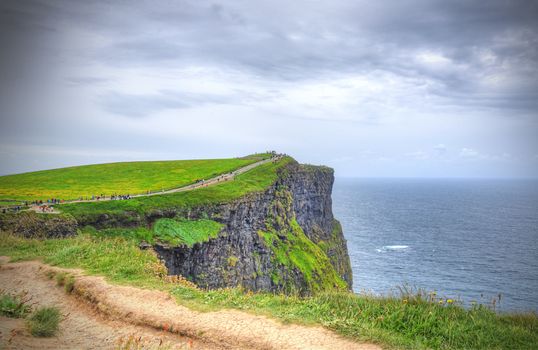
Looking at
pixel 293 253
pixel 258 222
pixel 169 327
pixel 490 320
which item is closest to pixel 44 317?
pixel 169 327

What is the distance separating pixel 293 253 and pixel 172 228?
25213 millimetres

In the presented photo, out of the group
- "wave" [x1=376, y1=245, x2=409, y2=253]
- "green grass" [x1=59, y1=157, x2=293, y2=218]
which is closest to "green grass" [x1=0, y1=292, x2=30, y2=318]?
"green grass" [x1=59, y1=157, x2=293, y2=218]

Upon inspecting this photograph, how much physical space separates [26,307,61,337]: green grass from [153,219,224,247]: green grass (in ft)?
71.2

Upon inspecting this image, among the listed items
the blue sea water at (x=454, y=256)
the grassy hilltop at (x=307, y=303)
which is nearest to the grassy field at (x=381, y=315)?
the grassy hilltop at (x=307, y=303)

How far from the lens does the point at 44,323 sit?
44.3 feet

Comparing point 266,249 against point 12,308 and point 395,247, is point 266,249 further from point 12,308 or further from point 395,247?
point 395,247

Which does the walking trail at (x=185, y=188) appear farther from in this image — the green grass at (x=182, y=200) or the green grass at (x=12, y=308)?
the green grass at (x=12, y=308)

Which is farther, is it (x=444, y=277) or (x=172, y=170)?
(x=444, y=277)

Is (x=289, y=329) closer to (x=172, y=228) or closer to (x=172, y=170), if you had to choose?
(x=172, y=228)

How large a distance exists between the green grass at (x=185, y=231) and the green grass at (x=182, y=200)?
8.04ft

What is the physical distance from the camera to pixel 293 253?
189 ft

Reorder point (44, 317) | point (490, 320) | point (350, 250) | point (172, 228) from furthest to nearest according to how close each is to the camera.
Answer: point (350, 250) < point (172, 228) < point (490, 320) < point (44, 317)

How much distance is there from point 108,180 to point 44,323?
58.4 m

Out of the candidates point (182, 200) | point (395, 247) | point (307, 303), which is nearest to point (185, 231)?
point (182, 200)
